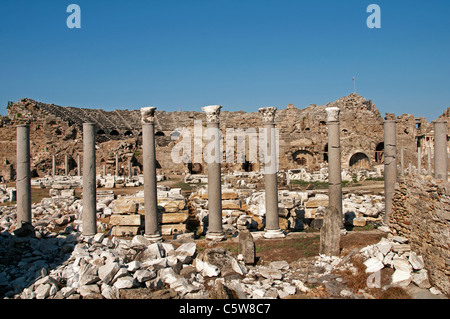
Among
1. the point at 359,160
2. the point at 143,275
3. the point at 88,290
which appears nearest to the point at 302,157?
the point at 359,160

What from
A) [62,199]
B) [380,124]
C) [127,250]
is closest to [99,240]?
[127,250]

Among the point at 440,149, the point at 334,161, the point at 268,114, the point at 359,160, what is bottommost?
the point at 334,161

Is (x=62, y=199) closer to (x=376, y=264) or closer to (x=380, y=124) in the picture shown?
(x=376, y=264)

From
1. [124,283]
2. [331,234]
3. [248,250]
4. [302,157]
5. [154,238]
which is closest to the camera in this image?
[124,283]

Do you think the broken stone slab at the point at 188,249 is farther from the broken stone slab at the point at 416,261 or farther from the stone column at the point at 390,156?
the stone column at the point at 390,156

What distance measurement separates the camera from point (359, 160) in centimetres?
3625

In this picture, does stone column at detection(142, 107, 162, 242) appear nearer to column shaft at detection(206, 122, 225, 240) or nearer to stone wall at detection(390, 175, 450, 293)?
column shaft at detection(206, 122, 225, 240)

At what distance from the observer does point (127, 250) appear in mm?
9156

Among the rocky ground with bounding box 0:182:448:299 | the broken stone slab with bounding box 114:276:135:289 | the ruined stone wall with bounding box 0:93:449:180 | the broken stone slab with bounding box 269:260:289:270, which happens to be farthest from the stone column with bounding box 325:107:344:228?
the ruined stone wall with bounding box 0:93:449:180

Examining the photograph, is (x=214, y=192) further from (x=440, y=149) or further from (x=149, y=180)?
(x=440, y=149)

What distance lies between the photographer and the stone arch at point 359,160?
35.8m

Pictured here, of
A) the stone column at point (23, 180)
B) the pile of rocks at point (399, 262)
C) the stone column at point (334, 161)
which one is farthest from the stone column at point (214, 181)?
the stone column at point (23, 180)

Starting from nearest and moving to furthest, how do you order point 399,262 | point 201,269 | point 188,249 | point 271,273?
point 399,262 → point 271,273 → point 201,269 → point 188,249

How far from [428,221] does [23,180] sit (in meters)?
10.5
